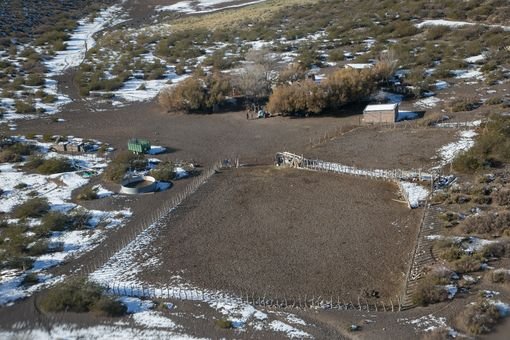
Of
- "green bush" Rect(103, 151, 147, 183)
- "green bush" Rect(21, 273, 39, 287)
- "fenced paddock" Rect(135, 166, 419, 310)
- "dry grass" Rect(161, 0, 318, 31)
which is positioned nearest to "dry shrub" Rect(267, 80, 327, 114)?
"fenced paddock" Rect(135, 166, 419, 310)

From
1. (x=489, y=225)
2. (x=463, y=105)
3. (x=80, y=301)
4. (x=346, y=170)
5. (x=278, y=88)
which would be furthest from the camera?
(x=278, y=88)

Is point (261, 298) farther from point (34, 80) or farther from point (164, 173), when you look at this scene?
point (34, 80)

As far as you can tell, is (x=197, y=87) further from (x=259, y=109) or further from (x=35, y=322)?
(x=35, y=322)

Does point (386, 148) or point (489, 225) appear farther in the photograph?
point (386, 148)

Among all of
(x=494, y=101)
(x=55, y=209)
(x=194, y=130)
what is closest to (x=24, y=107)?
(x=194, y=130)

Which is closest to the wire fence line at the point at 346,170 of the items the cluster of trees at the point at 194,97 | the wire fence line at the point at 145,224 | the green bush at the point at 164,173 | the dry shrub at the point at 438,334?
the wire fence line at the point at 145,224

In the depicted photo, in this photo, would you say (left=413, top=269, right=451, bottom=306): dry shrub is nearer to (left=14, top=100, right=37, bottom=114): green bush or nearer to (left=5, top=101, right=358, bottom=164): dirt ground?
(left=5, top=101, right=358, bottom=164): dirt ground

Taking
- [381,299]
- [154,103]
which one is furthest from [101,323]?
[154,103]
